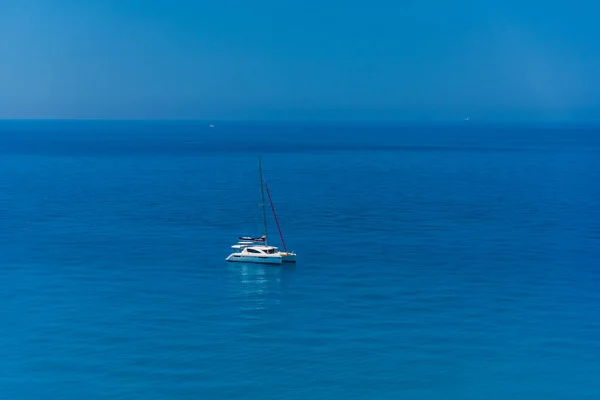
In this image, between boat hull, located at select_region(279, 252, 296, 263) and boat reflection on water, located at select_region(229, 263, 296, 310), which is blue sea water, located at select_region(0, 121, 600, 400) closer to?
boat reflection on water, located at select_region(229, 263, 296, 310)

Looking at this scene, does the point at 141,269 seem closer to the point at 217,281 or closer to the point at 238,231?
the point at 217,281

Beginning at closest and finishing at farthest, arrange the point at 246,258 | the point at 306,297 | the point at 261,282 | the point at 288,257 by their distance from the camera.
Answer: the point at 306,297 < the point at 261,282 < the point at 288,257 < the point at 246,258

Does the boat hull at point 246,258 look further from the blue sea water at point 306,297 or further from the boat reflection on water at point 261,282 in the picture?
the blue sea water at point 306,297

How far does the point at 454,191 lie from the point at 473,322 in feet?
221

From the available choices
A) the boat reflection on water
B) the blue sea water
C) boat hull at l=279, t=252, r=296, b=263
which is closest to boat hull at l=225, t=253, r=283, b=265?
the boat reflection on water

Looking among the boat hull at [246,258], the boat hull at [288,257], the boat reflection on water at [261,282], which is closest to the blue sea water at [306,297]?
the boat reflection on water at [261,282]

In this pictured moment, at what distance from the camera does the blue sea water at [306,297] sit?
3981cm

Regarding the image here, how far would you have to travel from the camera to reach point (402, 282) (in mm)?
58562

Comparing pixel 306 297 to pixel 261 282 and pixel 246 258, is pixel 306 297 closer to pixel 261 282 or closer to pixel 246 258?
pixel 261 282

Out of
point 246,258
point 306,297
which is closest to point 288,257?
point 246,258

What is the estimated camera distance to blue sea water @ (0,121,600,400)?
39812mm

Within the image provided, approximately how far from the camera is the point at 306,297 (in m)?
55.5

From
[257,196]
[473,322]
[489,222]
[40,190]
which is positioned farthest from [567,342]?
[40,190]

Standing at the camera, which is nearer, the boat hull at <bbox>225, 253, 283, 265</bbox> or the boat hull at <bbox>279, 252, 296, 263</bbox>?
the boat hull at <bbox>279, 252, 296, 263</bbox>
